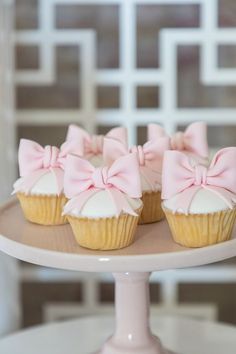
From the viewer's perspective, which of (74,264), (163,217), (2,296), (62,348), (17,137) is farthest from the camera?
(17,137)

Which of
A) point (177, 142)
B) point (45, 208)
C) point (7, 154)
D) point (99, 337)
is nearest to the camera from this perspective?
point (45, 208)

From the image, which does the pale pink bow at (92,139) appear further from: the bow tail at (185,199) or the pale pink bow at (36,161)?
the bow tail at (185,199)

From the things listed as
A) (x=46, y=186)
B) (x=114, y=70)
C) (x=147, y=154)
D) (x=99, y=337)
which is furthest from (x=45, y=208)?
(x=114, y=70)

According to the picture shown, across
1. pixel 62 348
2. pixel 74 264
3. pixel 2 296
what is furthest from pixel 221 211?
pixel 2 296

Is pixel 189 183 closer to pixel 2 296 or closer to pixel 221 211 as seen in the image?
pixel 221 211

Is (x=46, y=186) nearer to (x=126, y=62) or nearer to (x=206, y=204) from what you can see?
(x=206, y=204)

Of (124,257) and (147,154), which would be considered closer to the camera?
(124,257)

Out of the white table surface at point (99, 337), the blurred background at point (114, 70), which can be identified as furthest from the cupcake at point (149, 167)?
the blurred background at point (114, 70)
